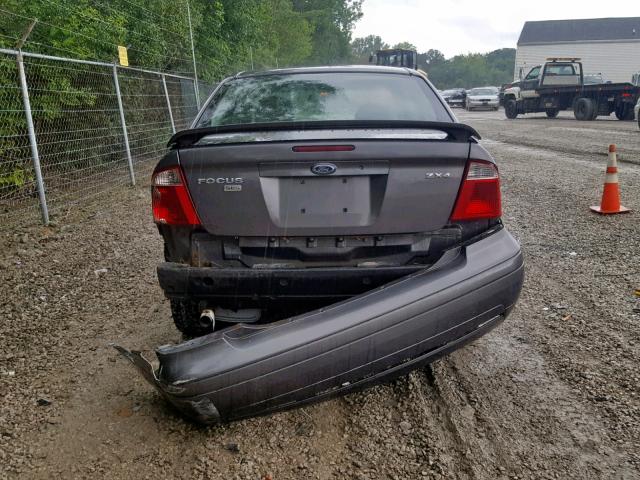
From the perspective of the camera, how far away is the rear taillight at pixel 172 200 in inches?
104

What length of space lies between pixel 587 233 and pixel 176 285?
4704 mm

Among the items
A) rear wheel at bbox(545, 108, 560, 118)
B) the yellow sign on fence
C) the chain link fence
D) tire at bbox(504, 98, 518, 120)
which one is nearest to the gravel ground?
the chain link fence

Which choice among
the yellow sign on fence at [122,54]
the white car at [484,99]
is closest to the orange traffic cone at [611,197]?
the yellow sign on fence at [122,54]

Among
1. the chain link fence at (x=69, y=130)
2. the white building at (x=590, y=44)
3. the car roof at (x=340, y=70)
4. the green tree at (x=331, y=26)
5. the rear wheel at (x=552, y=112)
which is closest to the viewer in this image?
the car roof at (x=340, y=70)

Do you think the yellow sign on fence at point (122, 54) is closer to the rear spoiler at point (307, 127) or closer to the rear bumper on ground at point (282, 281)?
the rear spoiler at point (307, 127)

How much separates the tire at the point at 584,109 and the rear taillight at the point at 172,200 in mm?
22409

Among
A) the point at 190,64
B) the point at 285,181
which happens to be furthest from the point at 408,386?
the point at 190,64

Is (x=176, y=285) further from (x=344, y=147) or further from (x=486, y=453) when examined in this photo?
(x=486, y=453)

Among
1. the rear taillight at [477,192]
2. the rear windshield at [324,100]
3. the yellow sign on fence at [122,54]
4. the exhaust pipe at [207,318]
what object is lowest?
the exhaust pipe at [207,318]

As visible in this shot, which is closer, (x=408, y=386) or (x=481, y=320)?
(x=481, y=320)

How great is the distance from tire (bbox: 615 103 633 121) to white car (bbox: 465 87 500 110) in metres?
14.4

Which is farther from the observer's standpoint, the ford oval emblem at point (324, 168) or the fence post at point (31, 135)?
the fence post at point (31, 135)

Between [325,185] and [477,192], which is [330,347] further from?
[477,192]

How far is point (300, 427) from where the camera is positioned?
254 centimetres
